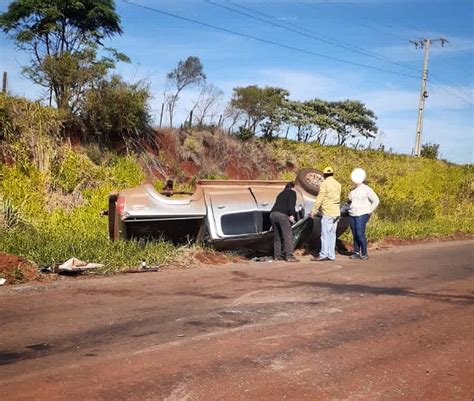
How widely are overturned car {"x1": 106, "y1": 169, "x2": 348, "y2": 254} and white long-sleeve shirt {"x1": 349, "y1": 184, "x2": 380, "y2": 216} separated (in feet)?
3.50

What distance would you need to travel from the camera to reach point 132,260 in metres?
9.52

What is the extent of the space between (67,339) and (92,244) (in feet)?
15.0

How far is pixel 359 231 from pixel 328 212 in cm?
88

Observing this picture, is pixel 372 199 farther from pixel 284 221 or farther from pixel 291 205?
pixel 284 221

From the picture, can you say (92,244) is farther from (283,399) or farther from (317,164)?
(317,164)

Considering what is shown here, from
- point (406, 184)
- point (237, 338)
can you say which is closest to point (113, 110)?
point (237, 338)

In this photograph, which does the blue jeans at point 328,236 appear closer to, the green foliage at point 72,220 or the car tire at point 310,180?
the car tire at point 310,180

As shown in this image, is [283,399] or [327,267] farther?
[327,267]

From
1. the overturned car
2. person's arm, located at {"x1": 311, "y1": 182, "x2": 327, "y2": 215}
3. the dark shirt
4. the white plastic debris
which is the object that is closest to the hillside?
the white plastic debris

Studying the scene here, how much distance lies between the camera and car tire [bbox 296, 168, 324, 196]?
12.3m

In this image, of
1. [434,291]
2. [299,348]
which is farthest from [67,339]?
[434,291]

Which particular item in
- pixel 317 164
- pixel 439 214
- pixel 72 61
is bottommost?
pixel 439 214

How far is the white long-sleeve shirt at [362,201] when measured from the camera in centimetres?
1205

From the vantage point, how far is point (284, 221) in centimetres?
1091
